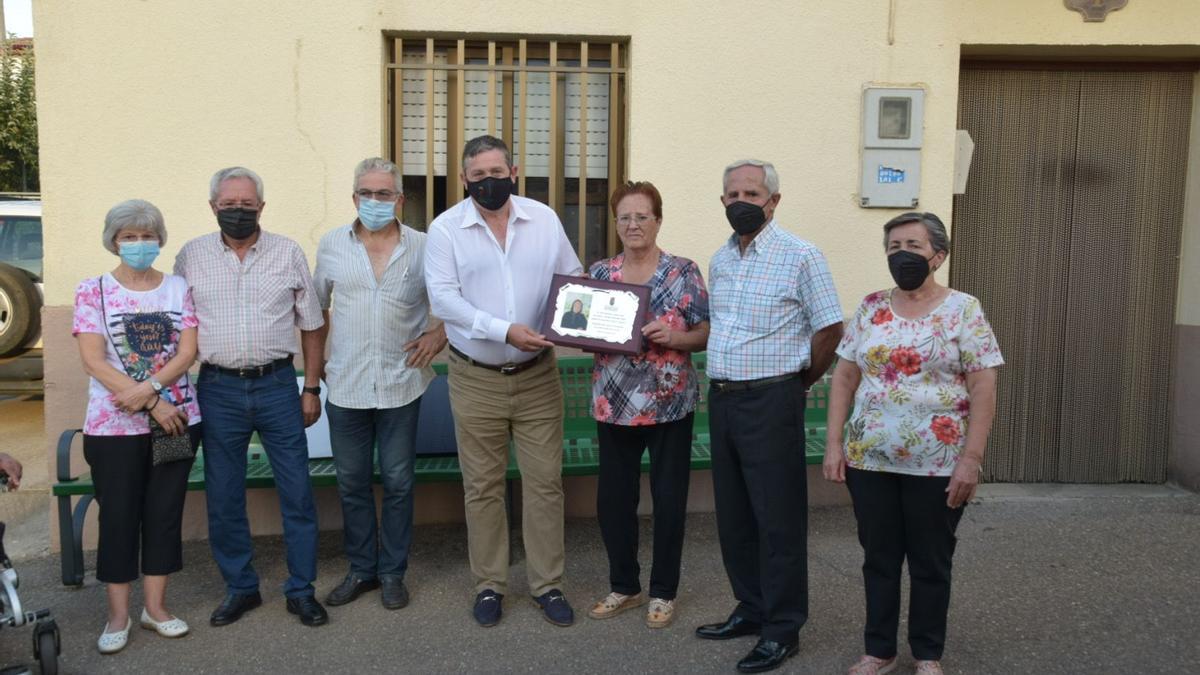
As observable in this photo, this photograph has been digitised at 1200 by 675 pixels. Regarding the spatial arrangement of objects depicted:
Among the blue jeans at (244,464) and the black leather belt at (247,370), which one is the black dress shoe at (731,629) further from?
the black leather belt at (247,370)

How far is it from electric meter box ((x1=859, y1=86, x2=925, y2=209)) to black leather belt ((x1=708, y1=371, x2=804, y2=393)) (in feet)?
7.07

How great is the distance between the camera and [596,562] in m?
4.74

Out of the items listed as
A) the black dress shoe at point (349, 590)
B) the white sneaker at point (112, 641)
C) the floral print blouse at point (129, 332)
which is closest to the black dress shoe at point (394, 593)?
the black dress shoe at point (349, 590)

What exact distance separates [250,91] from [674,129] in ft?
7.57

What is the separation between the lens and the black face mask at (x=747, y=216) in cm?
350

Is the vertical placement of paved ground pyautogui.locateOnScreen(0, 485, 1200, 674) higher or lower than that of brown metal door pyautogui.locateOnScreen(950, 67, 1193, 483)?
lower

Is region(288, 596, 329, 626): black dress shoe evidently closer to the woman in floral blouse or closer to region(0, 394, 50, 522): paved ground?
the woman in floral blouse

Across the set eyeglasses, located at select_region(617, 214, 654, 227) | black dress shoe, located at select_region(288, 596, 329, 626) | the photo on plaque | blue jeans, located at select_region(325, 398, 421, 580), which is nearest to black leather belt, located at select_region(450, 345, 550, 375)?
the photo on plaque

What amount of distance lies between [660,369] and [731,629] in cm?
108

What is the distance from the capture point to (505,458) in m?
4.08

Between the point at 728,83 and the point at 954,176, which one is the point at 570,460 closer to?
the point at 728,83

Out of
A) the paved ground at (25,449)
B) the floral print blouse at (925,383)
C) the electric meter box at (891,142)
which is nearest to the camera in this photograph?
the floral print blouse at (925,383)

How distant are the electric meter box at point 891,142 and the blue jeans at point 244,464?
3.30 metres

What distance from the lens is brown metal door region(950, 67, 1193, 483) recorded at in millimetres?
5762
